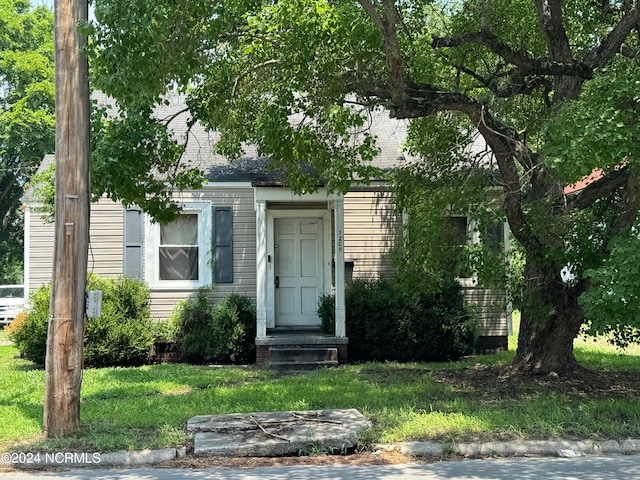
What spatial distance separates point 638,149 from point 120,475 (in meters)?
6.13

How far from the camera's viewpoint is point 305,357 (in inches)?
492

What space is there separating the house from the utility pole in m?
5.63

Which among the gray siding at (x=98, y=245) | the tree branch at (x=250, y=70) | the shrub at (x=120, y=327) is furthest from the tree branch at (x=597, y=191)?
the gray siding at (x=98, y=245)

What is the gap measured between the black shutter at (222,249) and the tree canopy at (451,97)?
229 centimetres

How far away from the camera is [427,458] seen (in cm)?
687

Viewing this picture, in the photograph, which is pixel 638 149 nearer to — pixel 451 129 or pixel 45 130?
pixel 451 129

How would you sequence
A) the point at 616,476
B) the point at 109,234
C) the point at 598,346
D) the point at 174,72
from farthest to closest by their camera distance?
the point at 598,346, the point at 109,234, the point at 174,72, the point at 616,476

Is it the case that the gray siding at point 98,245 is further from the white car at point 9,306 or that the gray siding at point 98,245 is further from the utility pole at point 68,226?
the white car at point 9,306

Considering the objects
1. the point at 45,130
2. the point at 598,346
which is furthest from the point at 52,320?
the point at 45,130

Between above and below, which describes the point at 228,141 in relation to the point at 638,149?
above

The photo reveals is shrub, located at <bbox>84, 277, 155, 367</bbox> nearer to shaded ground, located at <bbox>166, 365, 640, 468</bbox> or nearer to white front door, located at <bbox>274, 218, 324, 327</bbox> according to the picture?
white front door, located at <bbox>274, 218, 324, 327</bbox>

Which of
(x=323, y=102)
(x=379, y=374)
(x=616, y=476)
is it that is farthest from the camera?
(x=379, y=374)

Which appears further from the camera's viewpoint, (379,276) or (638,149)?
(379,276)

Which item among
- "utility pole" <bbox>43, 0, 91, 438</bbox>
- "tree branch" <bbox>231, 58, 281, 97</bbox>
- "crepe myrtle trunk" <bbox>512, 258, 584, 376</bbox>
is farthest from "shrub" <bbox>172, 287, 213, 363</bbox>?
"crepe myrtle trunk" <bbox>512, 258, 584, 376</bbox>
